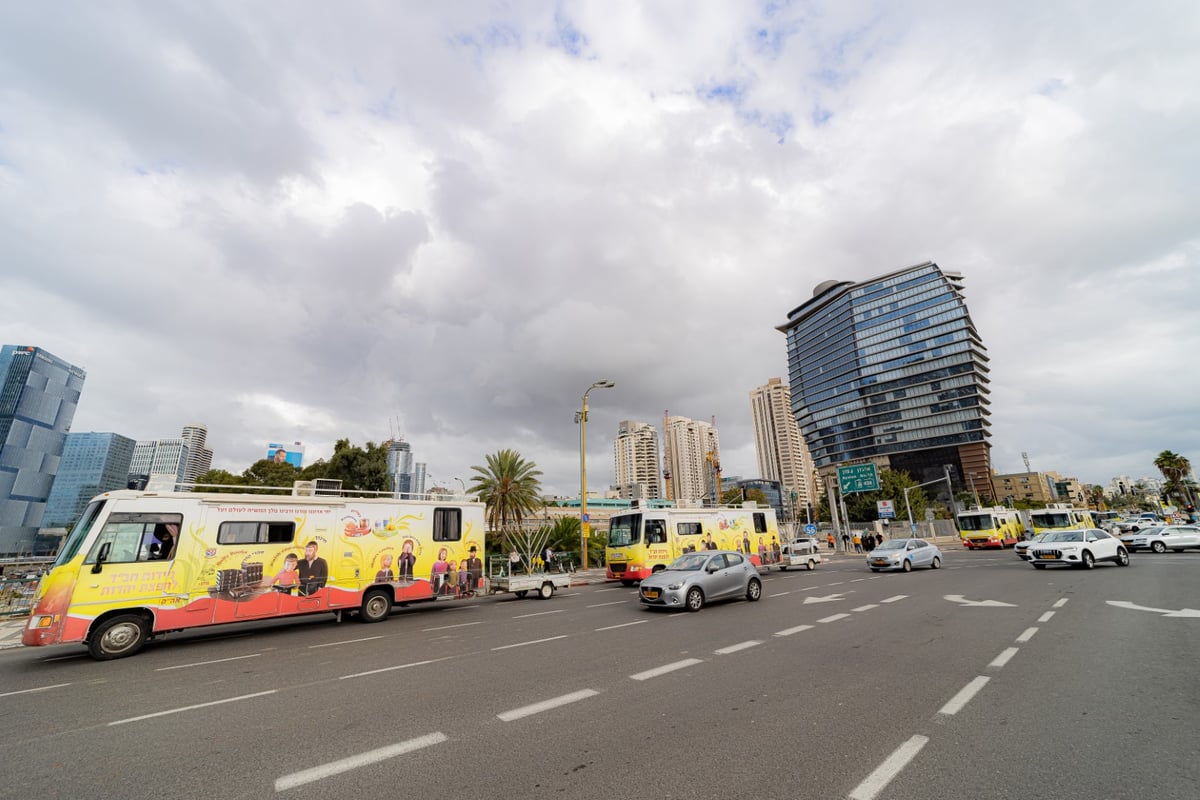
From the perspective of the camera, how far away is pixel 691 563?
14531 millimetres

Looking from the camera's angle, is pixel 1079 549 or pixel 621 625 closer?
pixel 621 625

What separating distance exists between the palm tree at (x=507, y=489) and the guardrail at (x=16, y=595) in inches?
1012

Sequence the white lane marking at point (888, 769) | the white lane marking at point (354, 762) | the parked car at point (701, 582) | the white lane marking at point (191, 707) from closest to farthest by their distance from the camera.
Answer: the white lane marking at point (888, 769), the white lane marking at point (354, 762), the white lane marking at point (191, 707), the parked car at point (701, 582)

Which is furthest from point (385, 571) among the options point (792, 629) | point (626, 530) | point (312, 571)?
point (792, 629)

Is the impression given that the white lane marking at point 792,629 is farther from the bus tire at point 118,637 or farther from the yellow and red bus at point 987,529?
the yellow and red bus at point 987,529

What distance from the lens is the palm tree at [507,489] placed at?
1629 inches

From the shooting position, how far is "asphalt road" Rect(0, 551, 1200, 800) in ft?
13.0

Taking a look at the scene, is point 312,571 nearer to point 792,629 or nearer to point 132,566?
point 132,566

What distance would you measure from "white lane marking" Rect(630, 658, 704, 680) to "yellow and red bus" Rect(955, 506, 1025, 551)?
1832 inches

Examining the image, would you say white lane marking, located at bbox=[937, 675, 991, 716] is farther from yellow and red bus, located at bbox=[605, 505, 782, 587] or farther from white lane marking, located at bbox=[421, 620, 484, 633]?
yellow and red bus, located at bbox=[605, 505, 782, 587]

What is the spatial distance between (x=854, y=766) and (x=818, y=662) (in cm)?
373

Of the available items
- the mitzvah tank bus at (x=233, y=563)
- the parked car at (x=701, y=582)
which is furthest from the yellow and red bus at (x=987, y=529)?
the mitzvah tank bus at (x=233, y=563)

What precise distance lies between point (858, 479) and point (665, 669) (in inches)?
1985

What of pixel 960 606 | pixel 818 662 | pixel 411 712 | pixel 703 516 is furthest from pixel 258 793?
pixel 703 516
